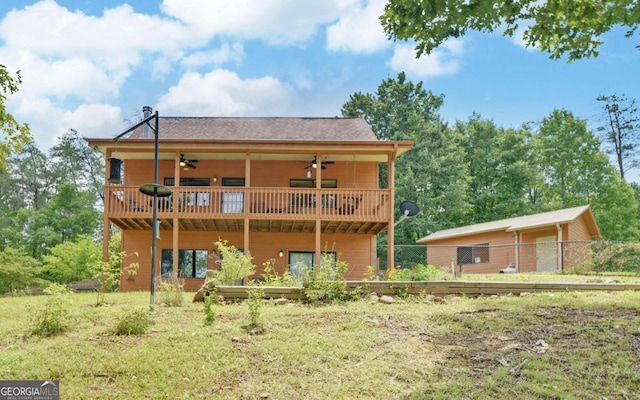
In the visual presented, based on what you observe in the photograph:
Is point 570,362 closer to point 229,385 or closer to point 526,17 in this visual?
point 229,385

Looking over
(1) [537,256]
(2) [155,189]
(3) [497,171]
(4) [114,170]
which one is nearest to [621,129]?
(3) [497,171]

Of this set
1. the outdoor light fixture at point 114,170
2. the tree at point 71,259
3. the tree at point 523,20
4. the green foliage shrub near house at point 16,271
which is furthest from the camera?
the tree at point 71,259

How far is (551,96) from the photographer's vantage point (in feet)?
114

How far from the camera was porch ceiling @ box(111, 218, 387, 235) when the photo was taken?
1650 cm

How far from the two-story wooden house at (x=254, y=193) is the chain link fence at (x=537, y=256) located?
12.2 ft

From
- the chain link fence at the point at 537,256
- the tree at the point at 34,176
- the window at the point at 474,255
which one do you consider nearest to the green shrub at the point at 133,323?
the chain link fence at the point at 537,256

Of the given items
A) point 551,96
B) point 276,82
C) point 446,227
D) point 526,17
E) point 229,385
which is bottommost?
point 229,385

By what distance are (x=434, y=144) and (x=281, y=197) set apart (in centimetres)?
1568

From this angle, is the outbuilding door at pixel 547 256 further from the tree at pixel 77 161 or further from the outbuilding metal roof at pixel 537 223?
the tree at pixel 77 161

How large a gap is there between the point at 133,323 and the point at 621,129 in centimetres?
3420

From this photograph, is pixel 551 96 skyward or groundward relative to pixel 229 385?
skyward

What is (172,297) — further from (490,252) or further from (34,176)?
(34,176)

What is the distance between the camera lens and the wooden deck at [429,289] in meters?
9.48

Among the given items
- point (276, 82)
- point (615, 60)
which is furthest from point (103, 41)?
point (615, 60)
